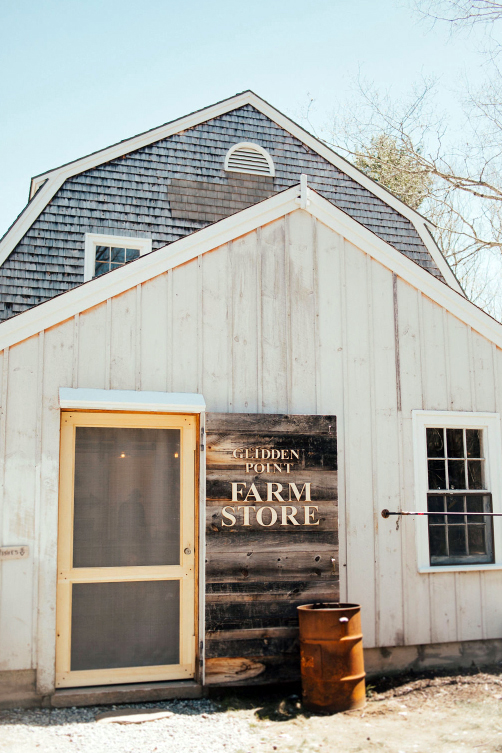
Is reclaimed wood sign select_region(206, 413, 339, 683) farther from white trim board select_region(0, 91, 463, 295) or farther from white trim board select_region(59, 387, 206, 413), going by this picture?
white trim board select_region(0, 91, 463, 295)

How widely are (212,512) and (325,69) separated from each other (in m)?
11.7

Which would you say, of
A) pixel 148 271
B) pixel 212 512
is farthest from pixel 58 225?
pixel 212 512

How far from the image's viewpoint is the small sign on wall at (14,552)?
15.6 feet

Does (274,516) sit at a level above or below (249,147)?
below

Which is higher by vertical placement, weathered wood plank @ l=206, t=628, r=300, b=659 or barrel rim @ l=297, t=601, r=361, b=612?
barrel rim @ l=297, t=601, r=361, b=612

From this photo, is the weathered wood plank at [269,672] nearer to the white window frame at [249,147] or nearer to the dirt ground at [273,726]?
the dirt ground at [273,726]

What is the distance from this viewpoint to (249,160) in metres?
10.6

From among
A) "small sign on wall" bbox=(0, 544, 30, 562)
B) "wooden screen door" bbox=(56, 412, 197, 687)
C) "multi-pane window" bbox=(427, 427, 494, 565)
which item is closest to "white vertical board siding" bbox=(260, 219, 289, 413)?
"wooden screen door" bbox=(56, 412, 197, 687)

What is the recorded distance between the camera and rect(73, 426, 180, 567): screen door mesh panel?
5.08m

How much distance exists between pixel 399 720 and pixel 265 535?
1.62 metres

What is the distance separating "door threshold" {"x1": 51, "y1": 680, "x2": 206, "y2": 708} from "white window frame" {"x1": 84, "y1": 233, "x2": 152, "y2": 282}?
19.5 ft

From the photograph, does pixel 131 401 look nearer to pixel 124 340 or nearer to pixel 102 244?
pixel 124 340

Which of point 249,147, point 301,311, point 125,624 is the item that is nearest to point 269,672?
point 125,624

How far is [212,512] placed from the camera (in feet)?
16.9
